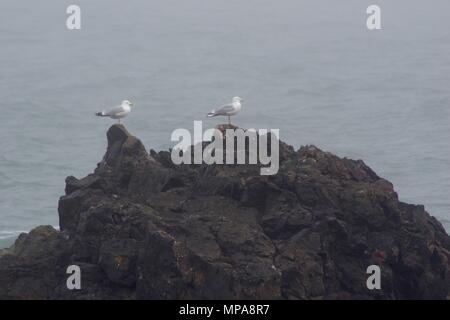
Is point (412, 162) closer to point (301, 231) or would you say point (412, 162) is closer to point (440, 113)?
point (440, 113)

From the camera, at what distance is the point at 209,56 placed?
4345 inches

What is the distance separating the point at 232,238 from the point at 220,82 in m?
71.9

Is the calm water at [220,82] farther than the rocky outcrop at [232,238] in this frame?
Yes

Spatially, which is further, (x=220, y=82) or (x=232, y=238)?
(x=220, y=82)

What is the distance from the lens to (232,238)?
997 inches

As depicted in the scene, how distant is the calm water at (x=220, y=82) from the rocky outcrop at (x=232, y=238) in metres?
21.1

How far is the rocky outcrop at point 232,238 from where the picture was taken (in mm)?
24672

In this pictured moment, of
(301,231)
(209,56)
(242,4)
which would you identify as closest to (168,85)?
(209,56)

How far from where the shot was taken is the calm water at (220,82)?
6600cm

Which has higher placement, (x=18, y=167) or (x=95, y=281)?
(x=18, y=167)

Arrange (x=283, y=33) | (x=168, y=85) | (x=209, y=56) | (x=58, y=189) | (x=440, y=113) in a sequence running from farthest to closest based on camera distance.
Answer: (x=283, y=33) < (x=209, y=56) < (x=168, y=85) < (x=440, y=113) < (x=58, y=189)

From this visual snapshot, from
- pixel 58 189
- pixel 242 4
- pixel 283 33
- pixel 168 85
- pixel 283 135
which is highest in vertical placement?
pixel 242 4

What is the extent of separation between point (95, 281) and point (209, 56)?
282ft

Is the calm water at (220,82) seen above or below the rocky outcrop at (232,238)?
above
